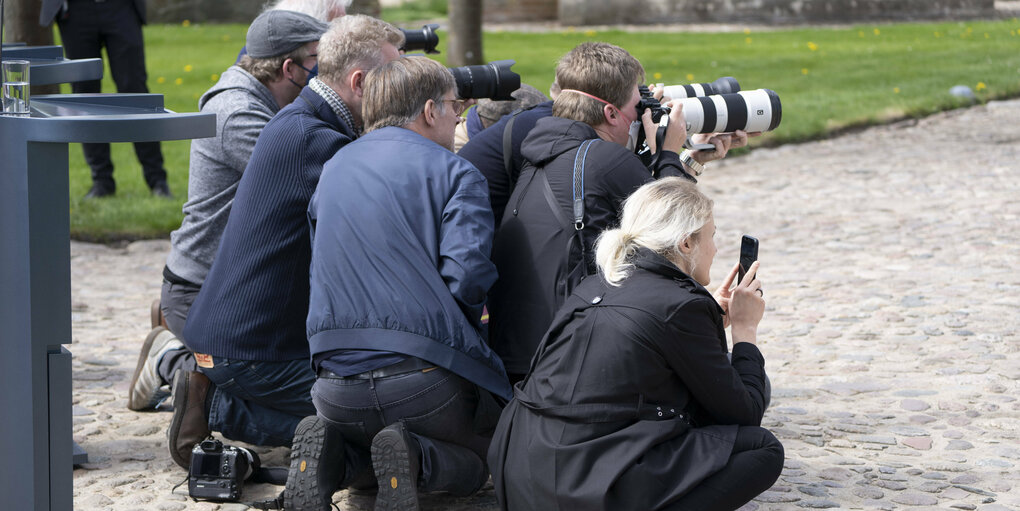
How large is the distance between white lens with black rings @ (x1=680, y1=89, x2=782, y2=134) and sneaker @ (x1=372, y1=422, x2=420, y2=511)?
170cm

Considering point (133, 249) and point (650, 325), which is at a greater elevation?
point (650, 325)

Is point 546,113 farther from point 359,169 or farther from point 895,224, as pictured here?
point 895,224

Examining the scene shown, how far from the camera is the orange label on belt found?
4.27m

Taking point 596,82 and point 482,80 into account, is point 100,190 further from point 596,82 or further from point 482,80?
point 596,82

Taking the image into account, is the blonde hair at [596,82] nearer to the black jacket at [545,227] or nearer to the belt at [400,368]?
the black jacket at [545,227]

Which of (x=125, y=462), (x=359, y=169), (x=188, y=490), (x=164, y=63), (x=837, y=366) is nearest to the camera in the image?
(x=359, y=169)

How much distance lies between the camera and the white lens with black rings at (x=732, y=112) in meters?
4.61

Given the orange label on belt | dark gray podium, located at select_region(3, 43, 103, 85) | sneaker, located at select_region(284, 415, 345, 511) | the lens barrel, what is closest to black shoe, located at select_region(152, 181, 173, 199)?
dark gray podium, located at select_region(3, 43, 103, 85)

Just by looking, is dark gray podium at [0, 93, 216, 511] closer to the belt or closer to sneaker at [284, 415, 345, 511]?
sneaker at [284, 415, 345, 511]

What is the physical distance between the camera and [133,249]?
8227 millimetres

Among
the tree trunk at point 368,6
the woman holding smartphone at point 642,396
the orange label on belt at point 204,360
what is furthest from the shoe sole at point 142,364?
the tree trunk at point 368,6

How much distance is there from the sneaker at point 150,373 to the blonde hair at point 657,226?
2198 mm

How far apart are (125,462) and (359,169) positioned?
159 cm

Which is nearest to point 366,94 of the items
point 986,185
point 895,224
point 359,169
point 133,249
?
point 359,169
